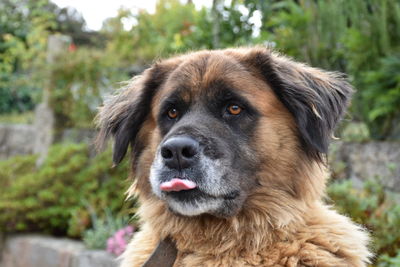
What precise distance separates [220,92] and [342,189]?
236 cm

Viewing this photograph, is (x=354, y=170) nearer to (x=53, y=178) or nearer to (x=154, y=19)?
(x=53, y=178)

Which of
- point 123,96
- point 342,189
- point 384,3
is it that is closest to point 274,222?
point 123,96

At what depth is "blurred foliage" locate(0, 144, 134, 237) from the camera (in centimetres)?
699

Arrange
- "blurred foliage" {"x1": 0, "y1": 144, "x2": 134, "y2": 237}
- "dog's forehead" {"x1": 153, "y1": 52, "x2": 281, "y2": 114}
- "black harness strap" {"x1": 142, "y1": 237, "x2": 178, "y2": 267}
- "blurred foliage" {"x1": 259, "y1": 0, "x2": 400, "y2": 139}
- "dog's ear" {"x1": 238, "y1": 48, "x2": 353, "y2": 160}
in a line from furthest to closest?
1. "blurred foliage" {"x1": 0, "y1": 144, "x2": 134, "y2": 237}
2. "blurred foliage" {"x1": 259, "y1": 0, "x2": 400, "y2": 139}
3. "dog's forehead" {"x1": 153, "y1": 52, "x2": 281, "y2": 114}
4. "dog's ear" {"x1": 238, "y1": 48, "x2": 353, "y2": 160}
5. "black harness strap" {"x1": 142, "y1": 237, "x2": 178, "y2": 267}

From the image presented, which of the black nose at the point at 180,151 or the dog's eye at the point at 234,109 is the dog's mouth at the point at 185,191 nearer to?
the black nose at the point at 180,151

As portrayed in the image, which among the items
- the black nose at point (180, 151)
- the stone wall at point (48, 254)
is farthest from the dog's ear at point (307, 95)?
the stone wall at point (48, 254)

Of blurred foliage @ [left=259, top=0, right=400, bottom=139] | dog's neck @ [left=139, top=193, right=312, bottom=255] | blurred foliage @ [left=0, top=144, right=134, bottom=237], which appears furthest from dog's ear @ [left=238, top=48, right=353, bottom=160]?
blurred foliage @ [left=0, top=144, right=134, bottom=237]

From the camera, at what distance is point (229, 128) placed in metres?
2.96

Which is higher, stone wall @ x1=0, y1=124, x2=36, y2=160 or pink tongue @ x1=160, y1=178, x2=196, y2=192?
pink tongue @ x1=160, y1=178, x2=196, y2=192

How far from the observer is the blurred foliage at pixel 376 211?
4.23 meters

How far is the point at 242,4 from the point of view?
24.7 ft

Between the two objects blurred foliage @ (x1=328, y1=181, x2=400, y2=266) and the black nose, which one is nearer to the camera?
the black nose

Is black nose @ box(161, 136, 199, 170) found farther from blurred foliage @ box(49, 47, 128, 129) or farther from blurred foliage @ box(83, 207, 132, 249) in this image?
blurred foliage @ box(49, 47, 128, 129)

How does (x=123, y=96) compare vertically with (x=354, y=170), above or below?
above
